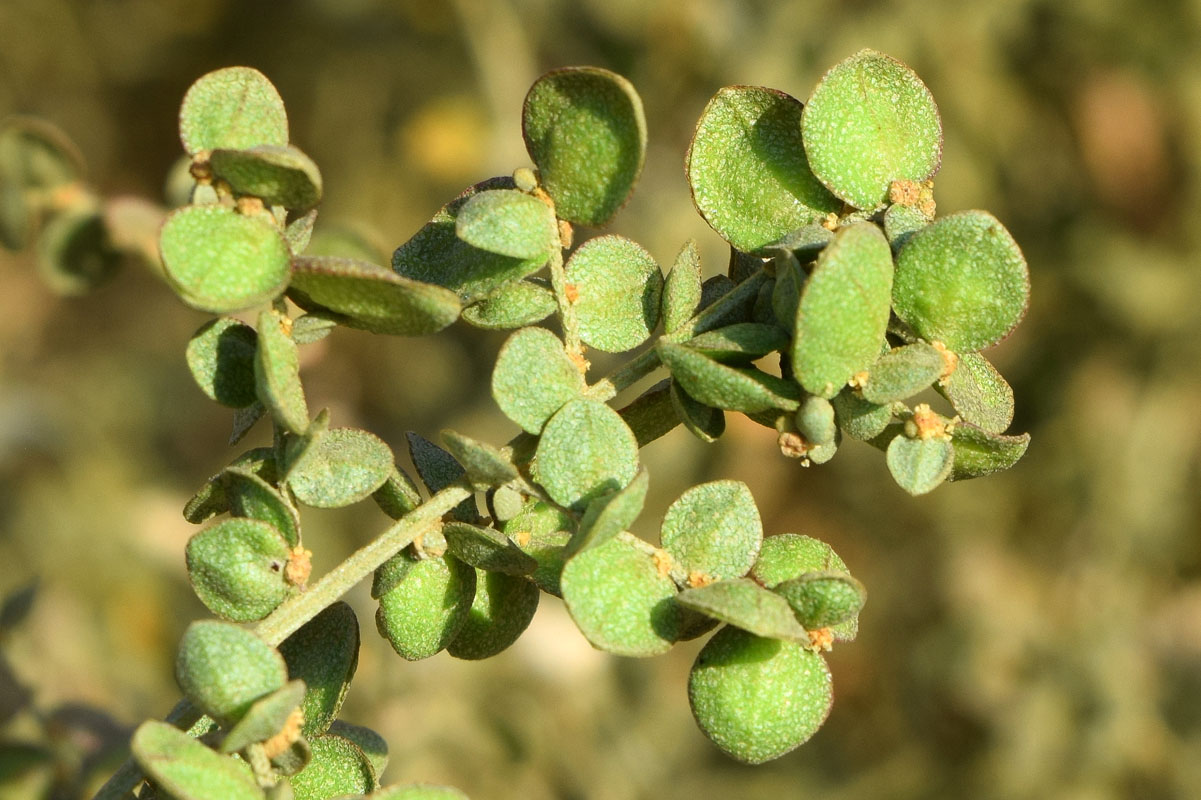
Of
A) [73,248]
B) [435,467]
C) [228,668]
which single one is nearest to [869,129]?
[435,467]

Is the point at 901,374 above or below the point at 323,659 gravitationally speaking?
above

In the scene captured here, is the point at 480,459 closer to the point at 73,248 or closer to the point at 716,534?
the point at 716,534

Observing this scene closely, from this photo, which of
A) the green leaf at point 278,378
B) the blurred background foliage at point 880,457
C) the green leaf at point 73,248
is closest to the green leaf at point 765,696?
the green leaf at point 278,378

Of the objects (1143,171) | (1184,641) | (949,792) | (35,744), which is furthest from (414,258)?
(1143,171)

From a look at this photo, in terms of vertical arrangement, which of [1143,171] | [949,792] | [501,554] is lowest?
[949,792]

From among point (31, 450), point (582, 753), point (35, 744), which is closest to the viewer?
point (35, 744)

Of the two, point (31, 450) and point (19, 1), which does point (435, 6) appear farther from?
point (31, 450)

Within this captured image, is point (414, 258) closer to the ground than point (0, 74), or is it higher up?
higher up
